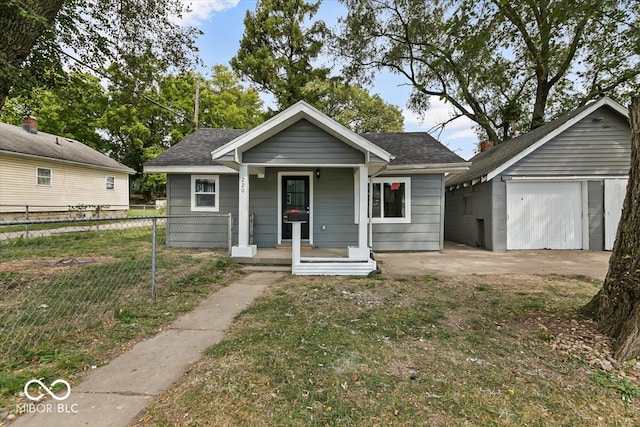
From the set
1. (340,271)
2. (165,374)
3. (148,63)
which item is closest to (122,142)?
(148,63)

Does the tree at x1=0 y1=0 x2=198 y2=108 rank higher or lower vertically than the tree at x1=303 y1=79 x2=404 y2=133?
lower

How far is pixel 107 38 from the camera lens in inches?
284

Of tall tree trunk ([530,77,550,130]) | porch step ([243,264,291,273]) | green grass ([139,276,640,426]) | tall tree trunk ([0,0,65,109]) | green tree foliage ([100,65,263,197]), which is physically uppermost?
green tree foliage ([100,65,263,197])

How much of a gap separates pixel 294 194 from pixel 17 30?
19.7 ft

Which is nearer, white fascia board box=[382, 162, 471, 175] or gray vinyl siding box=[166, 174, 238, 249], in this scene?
white fascia board box=[382, 162, 471, 175]

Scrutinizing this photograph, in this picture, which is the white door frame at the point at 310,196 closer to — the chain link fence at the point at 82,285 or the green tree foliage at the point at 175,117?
the chain link fence at the point at 82,285

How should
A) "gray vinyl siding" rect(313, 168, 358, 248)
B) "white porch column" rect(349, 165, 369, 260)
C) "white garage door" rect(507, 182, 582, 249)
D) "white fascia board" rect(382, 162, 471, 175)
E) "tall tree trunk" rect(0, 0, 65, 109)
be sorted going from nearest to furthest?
"tall tree trunk" rect(0, 0, 65, 109) < "white porch column" rect(349, 165, 369, 260) < "white fascia board" rect(382, 162, 471, 175) < "gray vinyl siding" rect(313, 168, 358, 248) < "white garage door" rect(507, 182, 582, 249)

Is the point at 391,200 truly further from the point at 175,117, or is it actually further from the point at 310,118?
the point at 175,117

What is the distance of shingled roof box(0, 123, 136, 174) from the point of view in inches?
575

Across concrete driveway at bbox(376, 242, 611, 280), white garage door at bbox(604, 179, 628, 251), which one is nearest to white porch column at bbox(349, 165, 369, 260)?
concrete driveway at bbox(376, 242, 611, 280)

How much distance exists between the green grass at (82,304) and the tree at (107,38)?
2973 millimetres

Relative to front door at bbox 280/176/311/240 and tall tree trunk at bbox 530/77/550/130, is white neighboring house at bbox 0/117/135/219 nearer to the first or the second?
front door at bbox 280/176/311/240

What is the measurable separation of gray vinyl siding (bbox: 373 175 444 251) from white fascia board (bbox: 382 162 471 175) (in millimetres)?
354

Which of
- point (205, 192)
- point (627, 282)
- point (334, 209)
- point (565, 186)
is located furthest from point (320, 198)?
point (565, 186)
